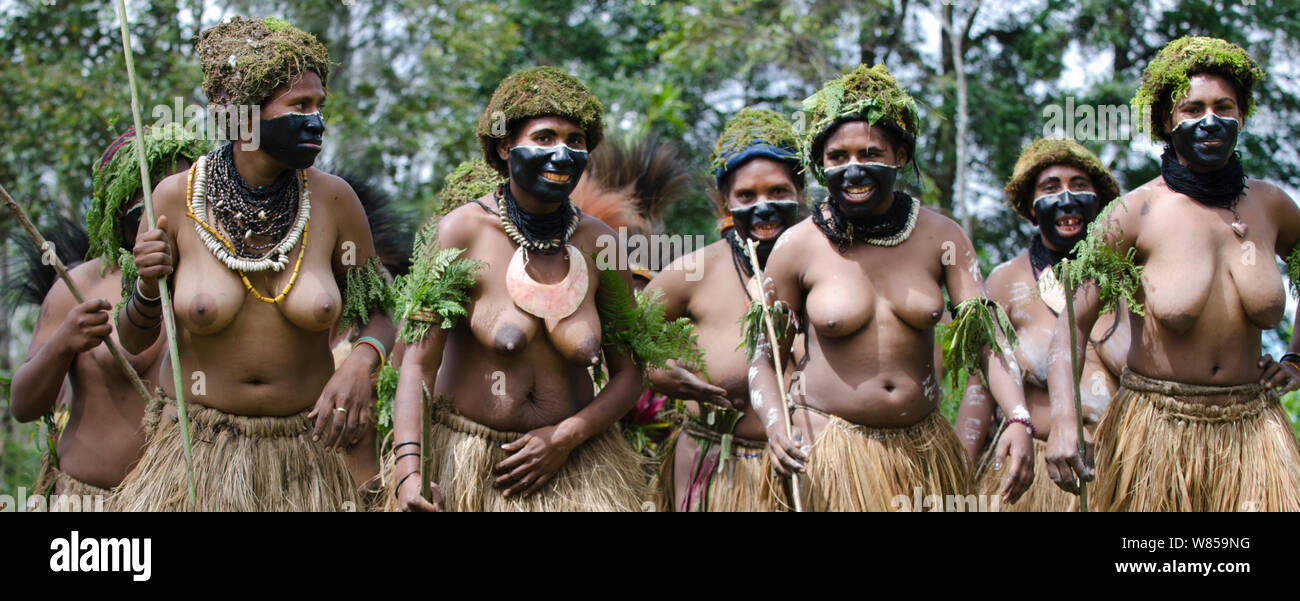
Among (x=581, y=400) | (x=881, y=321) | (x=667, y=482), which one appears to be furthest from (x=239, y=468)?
(x=881, y=321)

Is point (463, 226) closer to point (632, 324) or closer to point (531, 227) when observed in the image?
point (531, 227)

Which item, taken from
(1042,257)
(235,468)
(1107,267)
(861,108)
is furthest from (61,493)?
(1042,257)

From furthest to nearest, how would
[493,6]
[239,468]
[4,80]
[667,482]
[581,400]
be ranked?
[493,6]
[4,80]
[667,482]
[581,400]
[239,468]

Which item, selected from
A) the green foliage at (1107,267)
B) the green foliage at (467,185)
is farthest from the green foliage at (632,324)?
the green foliage at (467,185)

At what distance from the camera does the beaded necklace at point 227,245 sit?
3729 millimetres

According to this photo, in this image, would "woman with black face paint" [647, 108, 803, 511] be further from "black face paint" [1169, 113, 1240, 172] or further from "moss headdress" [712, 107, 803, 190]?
"black face paint" [1169, 113, 1240, 172]

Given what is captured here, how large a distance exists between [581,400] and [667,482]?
105 cm

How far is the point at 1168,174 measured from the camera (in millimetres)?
4434

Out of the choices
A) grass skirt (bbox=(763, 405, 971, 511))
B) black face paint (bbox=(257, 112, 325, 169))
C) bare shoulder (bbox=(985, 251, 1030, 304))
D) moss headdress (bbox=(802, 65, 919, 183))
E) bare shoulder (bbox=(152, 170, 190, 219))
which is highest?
moss headdress (bbox=(802, 65, 919, 183))

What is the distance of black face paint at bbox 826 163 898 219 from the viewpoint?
14.0 feet

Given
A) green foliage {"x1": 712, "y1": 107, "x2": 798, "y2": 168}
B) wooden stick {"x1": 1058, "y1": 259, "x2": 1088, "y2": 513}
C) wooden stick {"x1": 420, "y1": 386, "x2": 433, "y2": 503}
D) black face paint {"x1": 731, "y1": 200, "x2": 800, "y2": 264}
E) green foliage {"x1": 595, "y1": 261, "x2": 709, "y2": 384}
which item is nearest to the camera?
wooden stick {"x1": 420, "y1": 386, "x2": 433, "y2": 503}

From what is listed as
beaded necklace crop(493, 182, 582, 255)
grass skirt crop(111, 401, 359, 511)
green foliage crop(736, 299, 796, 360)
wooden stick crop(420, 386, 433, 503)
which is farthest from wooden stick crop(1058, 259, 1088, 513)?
grass skirt crop(111, 401, 359, 511)

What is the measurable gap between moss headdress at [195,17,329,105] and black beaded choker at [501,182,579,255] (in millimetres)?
794
